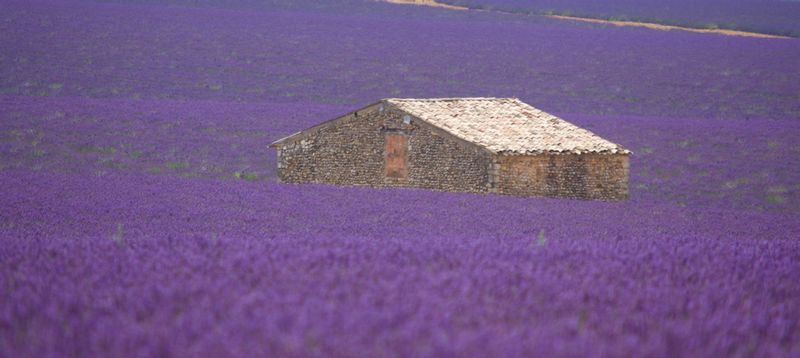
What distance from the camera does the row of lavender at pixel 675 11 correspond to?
5369cm

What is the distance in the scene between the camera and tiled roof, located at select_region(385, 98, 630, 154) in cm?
1942

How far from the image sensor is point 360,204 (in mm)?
14125

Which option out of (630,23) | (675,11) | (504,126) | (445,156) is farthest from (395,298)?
(675,11)

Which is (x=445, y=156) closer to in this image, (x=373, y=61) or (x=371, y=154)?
(x=371, y=154)

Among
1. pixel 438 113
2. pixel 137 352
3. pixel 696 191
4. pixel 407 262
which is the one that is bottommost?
pixel 696 191

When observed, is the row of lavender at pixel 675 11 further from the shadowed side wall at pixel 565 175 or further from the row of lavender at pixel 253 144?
the shadowed side wall at pixel 565 175

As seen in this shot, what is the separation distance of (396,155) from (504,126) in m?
3.09

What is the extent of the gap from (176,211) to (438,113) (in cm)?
993

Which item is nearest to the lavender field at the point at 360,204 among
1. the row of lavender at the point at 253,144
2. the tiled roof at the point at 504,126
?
the row of lavender at the point at 253,144

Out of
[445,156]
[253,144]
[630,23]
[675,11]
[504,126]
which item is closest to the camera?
[445,156]

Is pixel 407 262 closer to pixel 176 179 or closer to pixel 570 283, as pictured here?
pixel 570 283

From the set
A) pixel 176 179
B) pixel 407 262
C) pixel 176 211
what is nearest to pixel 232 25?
pixel 176 179

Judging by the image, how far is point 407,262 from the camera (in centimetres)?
474

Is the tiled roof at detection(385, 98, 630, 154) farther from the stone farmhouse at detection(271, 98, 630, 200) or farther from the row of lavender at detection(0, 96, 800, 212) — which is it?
the row of lavender at detection(0, 96, 800, 212)
